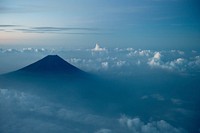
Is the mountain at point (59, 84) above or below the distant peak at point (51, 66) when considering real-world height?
below

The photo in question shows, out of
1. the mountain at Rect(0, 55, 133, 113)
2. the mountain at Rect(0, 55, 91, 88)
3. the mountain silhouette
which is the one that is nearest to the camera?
the mountain at Rect(0, 55, 91, 88)

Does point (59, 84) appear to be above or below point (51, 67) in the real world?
below

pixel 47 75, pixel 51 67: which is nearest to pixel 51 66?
pixel 51 67

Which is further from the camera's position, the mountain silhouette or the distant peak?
the distant peak

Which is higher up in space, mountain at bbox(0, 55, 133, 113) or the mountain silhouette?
the mountain silhouette

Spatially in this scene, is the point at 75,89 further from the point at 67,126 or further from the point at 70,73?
the point at 67,126

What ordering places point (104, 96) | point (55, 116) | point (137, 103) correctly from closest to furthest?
point (55, 116) → point (137, 103) → point (104, 96)

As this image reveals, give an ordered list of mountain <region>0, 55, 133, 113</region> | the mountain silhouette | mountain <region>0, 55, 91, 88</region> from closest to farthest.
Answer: mountain <region>0, 55, 91, 88</region> < mountain <region>0, 55, 133, 113</region> < the mountain silhouette

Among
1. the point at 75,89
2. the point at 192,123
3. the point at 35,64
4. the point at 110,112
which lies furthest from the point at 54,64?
the point at 192,123

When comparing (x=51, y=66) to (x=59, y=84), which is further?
(x=59, y=84)

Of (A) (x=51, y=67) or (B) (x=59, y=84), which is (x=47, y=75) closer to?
(A) (x=51, y=67)

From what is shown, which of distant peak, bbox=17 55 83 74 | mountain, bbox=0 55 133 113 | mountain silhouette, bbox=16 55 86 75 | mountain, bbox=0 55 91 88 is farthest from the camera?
distant peak, bbox=17 55 83 74
